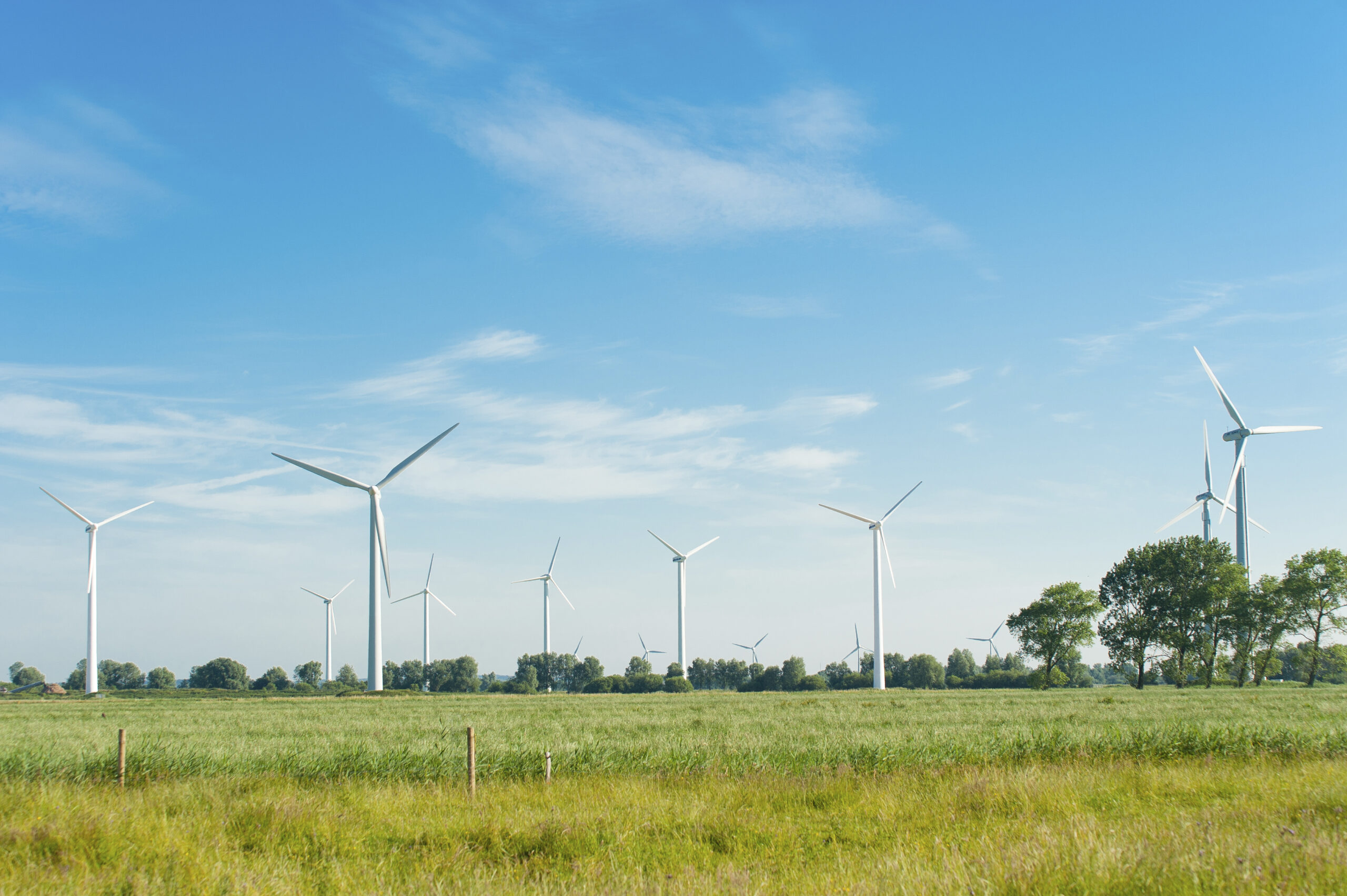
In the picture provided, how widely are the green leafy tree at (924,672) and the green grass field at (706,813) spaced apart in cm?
15320

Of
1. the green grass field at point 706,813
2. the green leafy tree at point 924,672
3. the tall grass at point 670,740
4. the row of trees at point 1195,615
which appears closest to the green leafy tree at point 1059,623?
the row of trees at point 1195,615

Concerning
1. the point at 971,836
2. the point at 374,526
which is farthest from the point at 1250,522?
the point at 971,836

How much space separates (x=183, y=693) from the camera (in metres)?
153

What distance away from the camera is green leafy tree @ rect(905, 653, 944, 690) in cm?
17988

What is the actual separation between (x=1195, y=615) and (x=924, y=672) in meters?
73.8

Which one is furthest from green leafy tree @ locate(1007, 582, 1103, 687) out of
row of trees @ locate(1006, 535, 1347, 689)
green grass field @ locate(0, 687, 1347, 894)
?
green grass field @ locate(0, 687, 1347, 894)

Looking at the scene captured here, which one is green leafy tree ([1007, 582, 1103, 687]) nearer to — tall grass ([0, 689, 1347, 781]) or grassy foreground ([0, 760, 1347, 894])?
tall grass ([0, 689, 1347, 781])

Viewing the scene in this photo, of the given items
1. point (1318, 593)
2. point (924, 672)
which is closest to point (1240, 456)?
point (1318, 593)

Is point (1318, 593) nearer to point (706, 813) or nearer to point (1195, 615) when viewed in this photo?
point (1195, 615)

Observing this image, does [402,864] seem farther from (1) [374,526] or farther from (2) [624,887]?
(1) [374,526]

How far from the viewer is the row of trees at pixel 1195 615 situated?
108m

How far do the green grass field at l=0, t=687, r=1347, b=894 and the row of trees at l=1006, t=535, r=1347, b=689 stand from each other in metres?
91.1

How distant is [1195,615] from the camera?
114 metres

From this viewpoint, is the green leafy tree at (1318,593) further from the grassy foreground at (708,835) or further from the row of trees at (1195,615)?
the grassy foreground at (708,835)
